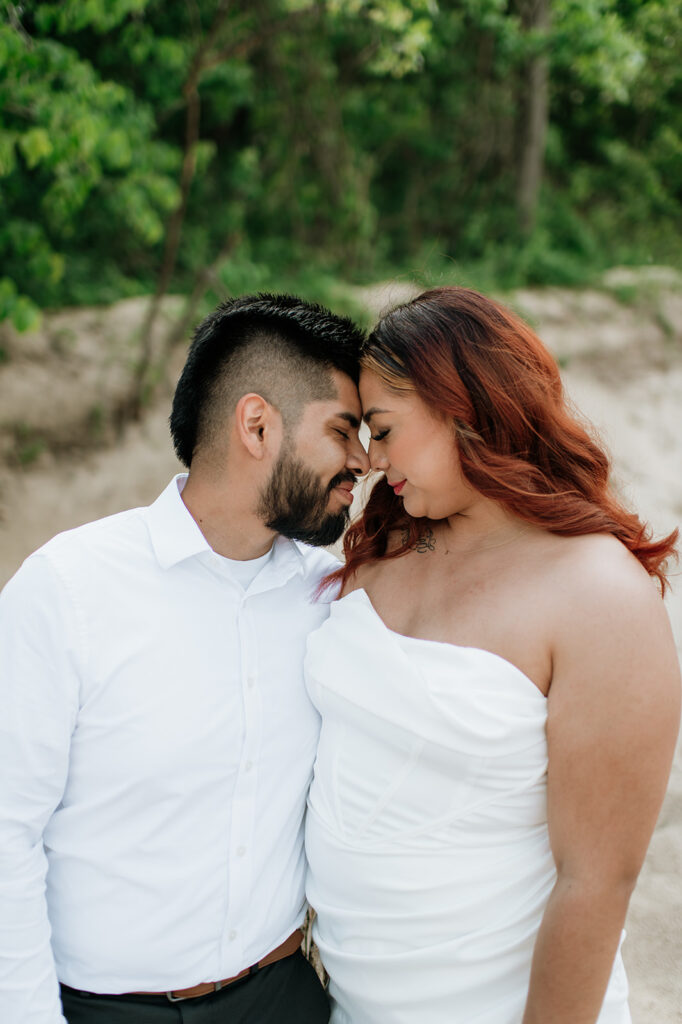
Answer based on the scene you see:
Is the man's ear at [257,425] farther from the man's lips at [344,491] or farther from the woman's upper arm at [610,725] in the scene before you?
the woman's upper arm at [610,725]

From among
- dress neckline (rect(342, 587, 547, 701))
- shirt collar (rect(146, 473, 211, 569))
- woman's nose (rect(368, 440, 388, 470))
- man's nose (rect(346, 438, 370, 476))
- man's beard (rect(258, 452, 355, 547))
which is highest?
woman's nose (rect(368, 440, 388, 470))

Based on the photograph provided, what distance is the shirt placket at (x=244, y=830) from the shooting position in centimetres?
194

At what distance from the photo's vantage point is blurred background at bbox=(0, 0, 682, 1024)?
5078 mm

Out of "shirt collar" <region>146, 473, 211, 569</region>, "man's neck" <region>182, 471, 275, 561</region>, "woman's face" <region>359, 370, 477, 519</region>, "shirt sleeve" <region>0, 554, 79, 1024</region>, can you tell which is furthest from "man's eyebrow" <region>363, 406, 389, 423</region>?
"shirt sleeve" <region>0, 554, 79, 1024</region>

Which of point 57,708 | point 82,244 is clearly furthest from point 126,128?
point 57,708

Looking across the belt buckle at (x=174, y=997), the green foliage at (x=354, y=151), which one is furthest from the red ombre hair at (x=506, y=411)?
the green foliage at (x=354, y=151)

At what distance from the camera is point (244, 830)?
195cm

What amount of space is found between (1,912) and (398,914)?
86 centimetres

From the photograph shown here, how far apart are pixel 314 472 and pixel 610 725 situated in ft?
3.09

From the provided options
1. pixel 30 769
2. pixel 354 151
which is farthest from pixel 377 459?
pixel 354 151

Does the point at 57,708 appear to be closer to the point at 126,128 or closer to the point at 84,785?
→ the point at 84,785

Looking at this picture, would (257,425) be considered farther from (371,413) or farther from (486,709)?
(486,709)

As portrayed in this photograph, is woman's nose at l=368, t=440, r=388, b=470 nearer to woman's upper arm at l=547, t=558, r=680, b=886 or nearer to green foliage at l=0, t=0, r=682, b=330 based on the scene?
woman's upper arm at l=547, t=558, r=680, b=886

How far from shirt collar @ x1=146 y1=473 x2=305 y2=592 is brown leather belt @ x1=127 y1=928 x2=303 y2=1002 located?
0.91 meters
